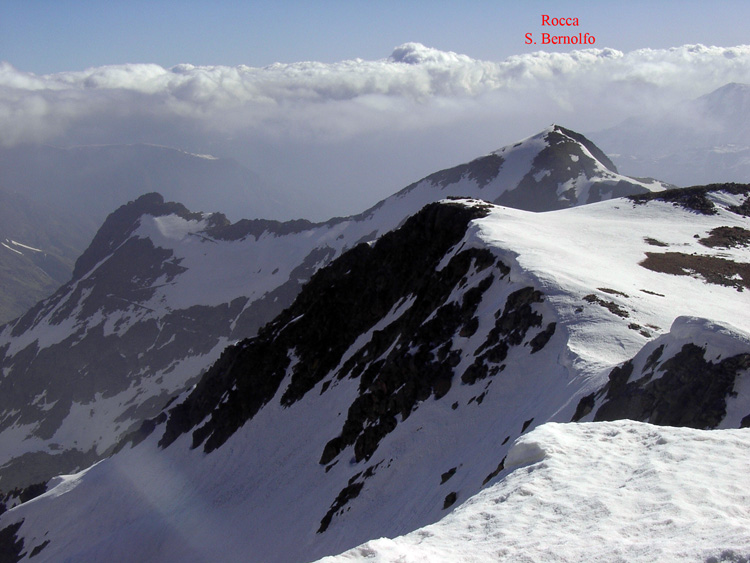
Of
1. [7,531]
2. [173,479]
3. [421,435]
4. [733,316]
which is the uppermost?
[733,316]

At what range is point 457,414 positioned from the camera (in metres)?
35.7

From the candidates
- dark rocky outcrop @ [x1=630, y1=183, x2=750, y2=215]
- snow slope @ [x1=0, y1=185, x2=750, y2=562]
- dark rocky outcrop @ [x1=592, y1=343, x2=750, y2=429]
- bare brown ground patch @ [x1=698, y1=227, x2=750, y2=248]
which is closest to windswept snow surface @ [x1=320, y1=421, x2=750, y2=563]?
snow slope @ [x1=0, y1=185, x2=750, y2=562]

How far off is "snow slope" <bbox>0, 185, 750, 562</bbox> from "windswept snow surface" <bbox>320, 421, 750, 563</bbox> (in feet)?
0.19

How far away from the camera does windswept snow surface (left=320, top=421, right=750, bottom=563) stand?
11.0 m

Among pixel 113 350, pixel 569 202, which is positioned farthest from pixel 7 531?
pixel 569 202

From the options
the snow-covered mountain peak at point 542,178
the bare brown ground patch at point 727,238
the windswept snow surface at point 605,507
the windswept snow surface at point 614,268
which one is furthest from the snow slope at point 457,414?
the snow-covered mountain peak at point 542,178

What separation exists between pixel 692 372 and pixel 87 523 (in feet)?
216

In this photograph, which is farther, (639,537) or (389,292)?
(389,292)

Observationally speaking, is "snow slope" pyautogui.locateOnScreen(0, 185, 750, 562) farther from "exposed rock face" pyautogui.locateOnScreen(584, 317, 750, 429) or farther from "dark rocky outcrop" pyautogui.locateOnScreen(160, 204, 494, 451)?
"dark rocky outcrop" pyautogui.locateOnScreen(160, 204, 494, 451)

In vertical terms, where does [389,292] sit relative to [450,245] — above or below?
below

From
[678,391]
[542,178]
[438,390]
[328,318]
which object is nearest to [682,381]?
[678,391]

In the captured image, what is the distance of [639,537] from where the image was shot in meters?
11.4

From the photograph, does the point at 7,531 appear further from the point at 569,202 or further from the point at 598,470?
the point at 569,202

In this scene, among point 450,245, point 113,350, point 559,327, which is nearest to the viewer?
point 559,327
